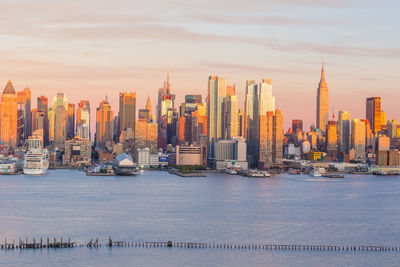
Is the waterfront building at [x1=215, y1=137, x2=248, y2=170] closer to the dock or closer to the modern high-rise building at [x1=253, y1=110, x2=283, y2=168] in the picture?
the modern high-rise building at [x1=253, y1=110, x2=283, y2=168]

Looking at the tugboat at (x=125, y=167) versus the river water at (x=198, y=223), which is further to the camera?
the tugboat at (x=125, y=167)

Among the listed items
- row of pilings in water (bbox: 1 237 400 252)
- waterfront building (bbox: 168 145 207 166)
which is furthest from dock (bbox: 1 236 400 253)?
waterfront building (bbox: 168 145 207 166)

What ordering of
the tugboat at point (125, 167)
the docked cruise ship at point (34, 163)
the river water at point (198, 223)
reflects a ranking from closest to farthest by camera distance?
the river water at point (198, 223), the docked cruise ship at point (34, 163), the tugboat at point (125, 167)

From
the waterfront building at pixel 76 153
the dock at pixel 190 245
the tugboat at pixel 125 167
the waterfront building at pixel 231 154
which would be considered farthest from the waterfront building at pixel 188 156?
the dock at pixel 190 245

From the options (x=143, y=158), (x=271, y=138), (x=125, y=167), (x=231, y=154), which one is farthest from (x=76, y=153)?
(x=125, y=167)

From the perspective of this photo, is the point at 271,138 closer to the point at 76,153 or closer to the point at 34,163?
the point at 76,153

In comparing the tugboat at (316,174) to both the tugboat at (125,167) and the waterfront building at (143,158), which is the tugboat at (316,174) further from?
the waterfront building at (143,158)
